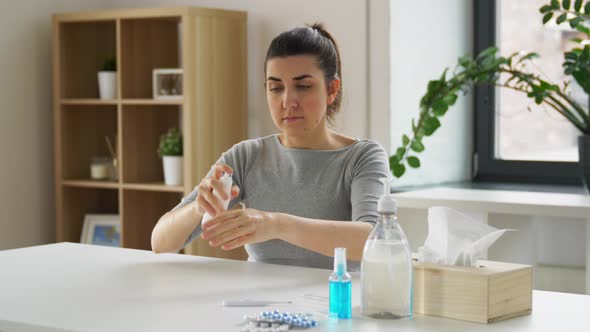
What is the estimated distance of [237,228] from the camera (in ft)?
6.16

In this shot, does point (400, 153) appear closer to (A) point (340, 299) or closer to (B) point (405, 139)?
(B) point (405, 139)

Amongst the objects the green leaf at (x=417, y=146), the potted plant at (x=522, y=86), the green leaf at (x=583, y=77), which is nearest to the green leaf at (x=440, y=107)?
the potted plant at (x=522, y=86)

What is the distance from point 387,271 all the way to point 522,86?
191cm

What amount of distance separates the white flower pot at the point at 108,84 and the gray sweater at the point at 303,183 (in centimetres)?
166

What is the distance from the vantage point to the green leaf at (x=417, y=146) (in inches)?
131

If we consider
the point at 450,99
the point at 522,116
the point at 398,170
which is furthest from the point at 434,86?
the point at 522,116

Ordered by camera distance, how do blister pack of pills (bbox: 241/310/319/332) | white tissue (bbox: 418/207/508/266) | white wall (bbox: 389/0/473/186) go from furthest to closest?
white wall (bbox: 389/0/473/186), white tissue (bbox: 418/207/508/266), blister pack of pills (bbox: 241/310/319/332)

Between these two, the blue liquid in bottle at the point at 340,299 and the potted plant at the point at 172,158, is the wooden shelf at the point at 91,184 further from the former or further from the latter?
the blue liquid in bottle at the point at 340,299

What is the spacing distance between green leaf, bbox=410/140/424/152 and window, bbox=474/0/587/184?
2.01 feet

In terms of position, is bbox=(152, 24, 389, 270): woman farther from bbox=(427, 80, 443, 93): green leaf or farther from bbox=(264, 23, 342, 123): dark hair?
bbox=(427, 80, 443, 93): green leaf

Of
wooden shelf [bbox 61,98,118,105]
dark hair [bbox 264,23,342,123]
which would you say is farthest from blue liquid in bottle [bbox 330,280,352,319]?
wooden shelf [bbox 61,98,118,105]

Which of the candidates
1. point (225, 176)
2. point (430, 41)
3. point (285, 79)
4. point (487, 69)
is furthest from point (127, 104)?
point (225, 176)

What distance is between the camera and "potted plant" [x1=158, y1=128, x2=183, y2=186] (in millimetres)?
3734

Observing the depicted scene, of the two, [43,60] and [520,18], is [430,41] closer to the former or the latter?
[520,18]
